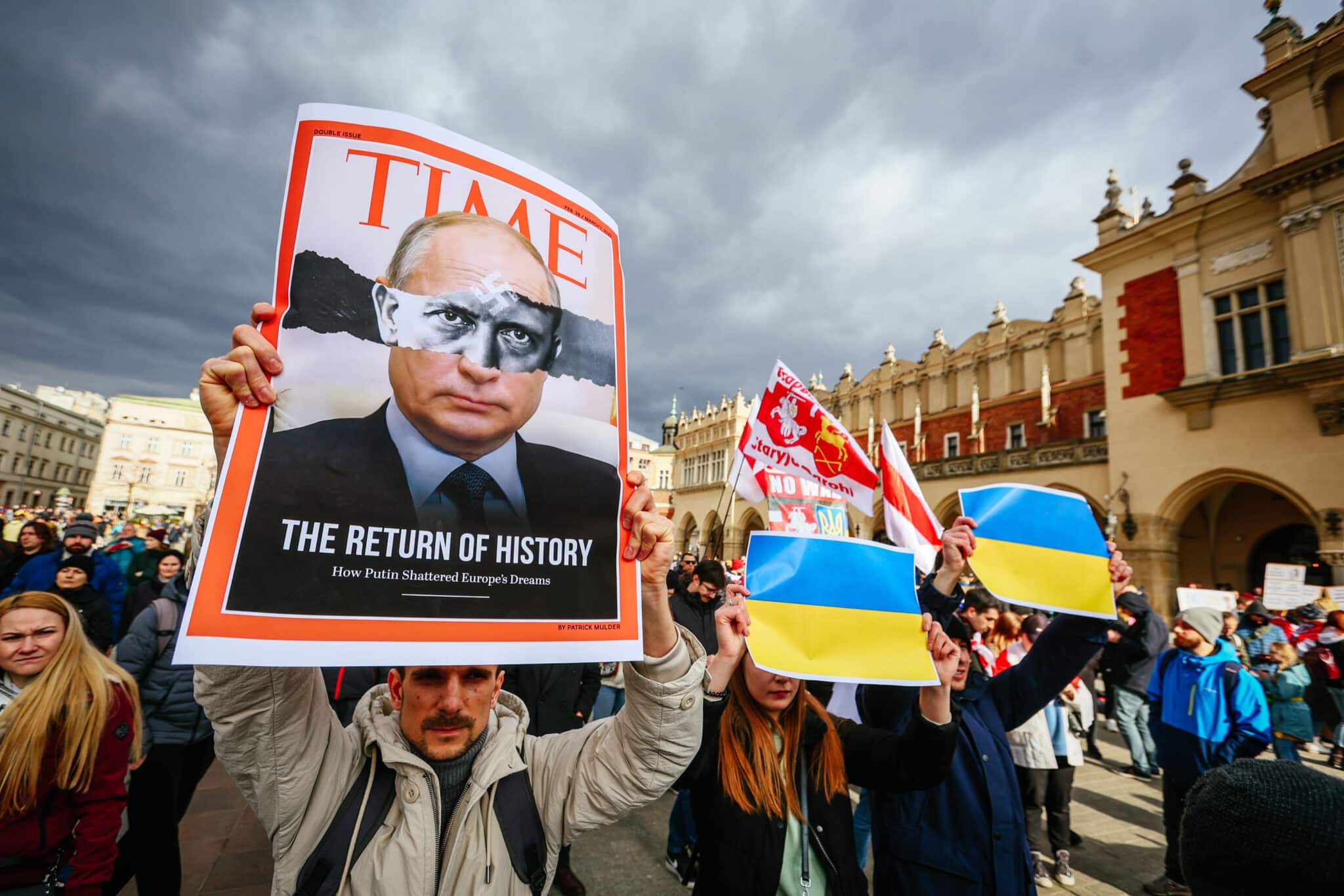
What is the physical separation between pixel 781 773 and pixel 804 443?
2715 millimetres

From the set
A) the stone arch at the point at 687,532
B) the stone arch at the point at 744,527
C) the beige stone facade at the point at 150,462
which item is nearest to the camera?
the stone arch at the point at 744,527

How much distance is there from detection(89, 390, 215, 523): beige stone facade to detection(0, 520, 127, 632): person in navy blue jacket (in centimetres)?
5957

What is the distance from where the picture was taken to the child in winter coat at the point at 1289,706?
6492 mm

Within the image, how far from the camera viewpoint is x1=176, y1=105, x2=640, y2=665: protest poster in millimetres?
1005

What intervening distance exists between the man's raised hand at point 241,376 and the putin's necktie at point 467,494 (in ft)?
1.11

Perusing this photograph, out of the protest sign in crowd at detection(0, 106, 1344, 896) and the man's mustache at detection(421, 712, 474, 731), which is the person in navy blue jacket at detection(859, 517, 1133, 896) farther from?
the man's mustache at detection(421, 712, 474, 731)

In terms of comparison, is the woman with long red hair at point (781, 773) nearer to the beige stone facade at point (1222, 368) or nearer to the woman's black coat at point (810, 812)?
the woman's black coat at point (810, 812)

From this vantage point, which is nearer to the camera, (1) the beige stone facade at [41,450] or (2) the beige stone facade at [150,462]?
(1) the beige stone facade at [41,450]

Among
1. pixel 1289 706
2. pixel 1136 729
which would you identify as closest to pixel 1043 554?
pixel 1136 729

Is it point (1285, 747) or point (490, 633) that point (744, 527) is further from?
point (490, 633)

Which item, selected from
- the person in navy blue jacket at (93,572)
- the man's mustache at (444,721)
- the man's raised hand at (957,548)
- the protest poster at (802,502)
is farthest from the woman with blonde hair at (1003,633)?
the person in navy blue jacket at (93,572)

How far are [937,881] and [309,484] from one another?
2.67 meters

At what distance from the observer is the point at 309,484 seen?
1049 millimetres

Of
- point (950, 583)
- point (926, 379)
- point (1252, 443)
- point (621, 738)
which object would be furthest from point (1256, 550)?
point (621, 738)
